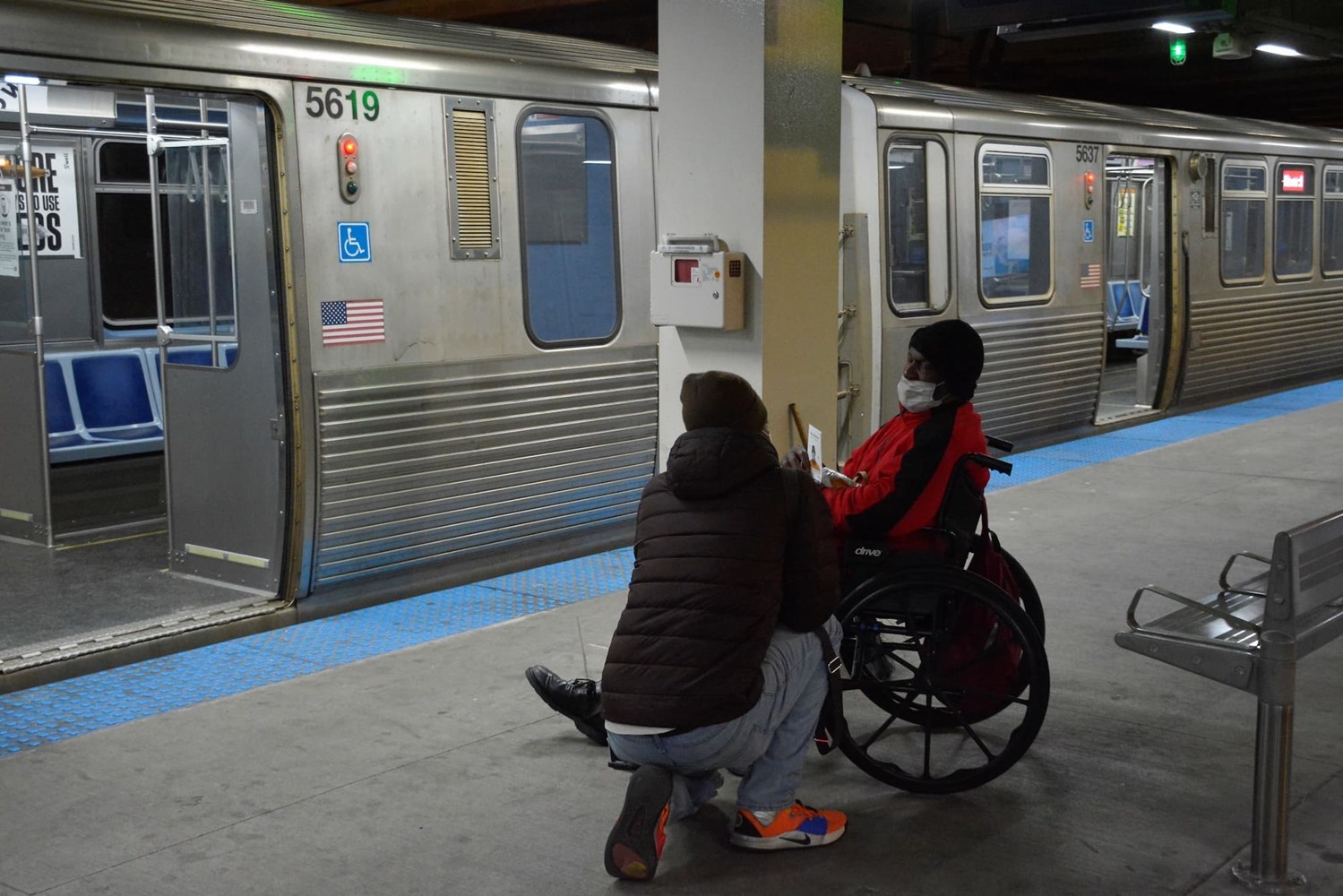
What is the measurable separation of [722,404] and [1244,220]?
419 inches

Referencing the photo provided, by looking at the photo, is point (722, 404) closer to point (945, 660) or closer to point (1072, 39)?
point (945, 660)

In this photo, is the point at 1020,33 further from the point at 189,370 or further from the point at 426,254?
the point at 189,370

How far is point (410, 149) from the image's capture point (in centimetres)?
597

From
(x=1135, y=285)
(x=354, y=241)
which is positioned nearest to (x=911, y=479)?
(x=354, y=241)

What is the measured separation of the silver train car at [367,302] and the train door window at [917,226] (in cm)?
2

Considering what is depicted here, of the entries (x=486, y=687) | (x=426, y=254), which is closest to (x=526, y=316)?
(x=426, y=254)

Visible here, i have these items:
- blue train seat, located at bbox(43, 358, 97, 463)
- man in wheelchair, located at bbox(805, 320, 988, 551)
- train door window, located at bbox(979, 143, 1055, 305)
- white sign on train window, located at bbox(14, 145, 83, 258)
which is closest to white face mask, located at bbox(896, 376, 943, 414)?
man in wheelchair, located at bbox(805, 320, 988, 551)

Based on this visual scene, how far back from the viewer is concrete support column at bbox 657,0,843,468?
15.9 ft

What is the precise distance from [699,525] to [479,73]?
11.0 ft

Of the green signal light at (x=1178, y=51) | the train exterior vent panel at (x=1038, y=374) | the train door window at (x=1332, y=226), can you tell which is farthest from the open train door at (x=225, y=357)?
the train door window at (x=1332, y=226)

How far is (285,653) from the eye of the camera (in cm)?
543

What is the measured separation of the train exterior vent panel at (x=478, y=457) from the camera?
19.2 ft

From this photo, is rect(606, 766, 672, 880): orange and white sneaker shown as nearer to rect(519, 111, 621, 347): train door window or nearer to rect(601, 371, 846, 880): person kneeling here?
rect(601, 371, 846, 880): person kneeling

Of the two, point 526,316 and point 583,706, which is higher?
point 526,316
